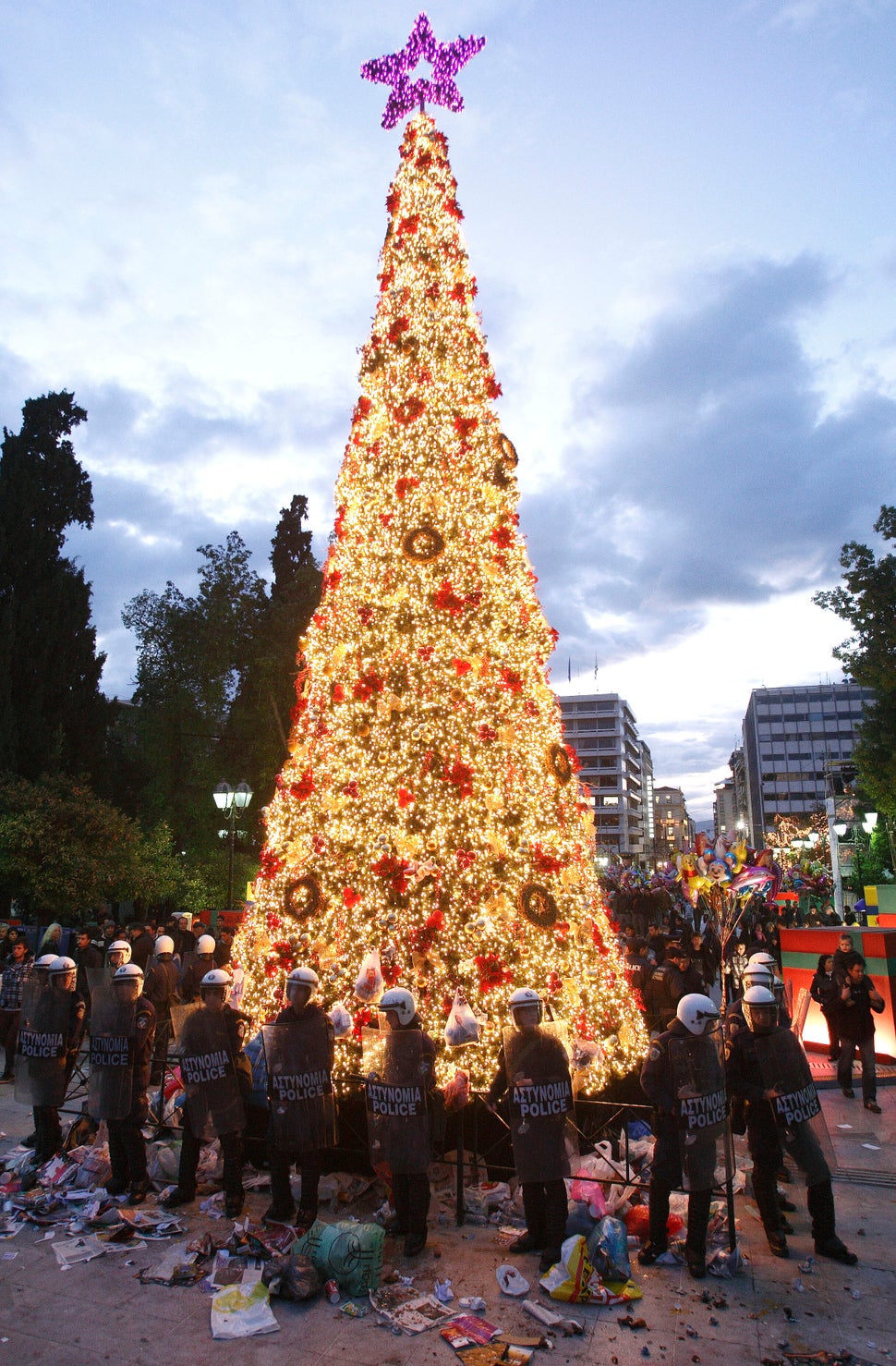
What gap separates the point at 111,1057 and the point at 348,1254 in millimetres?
2689

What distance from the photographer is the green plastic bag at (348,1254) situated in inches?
189

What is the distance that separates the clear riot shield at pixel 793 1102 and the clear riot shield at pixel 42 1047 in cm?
565

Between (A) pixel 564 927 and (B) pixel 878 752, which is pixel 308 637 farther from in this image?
(B) pixel 878 752

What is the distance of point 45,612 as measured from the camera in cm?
2886

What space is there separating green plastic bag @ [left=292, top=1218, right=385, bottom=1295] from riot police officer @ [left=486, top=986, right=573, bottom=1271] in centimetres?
100

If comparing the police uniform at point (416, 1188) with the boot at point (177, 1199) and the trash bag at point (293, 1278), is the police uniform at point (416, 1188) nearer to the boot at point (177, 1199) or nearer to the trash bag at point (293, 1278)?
the trash bag at point (293, 1278)

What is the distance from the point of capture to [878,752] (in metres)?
24.4

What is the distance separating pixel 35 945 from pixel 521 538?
42.6ft

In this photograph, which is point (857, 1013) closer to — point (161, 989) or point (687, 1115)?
point (687, 1115)

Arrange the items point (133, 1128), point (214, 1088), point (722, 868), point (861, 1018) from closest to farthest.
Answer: point (214, 1088) < point (133, 1128) < point (861, 1018) < point (722, 868)

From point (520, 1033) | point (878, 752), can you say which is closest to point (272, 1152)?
point (520, 1033)

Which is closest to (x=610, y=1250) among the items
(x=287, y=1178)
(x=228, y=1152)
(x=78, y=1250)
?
(x=287, y=1178)

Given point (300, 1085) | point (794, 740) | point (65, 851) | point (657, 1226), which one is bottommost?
point (657, 1226)

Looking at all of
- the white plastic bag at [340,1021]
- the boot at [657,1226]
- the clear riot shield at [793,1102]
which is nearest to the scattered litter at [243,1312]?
the white plastic bag at [340,1021]
